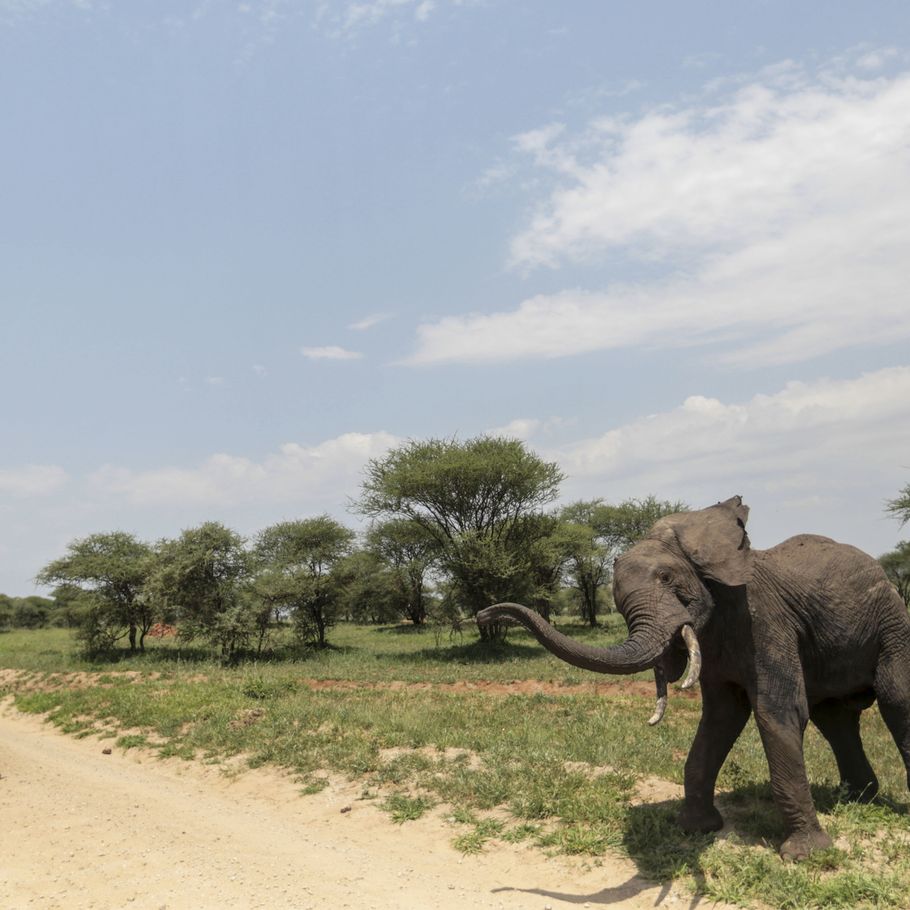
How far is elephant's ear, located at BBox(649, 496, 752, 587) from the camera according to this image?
6.34m

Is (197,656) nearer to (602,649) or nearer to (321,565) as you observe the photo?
(321,565)

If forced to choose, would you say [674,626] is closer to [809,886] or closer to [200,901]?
[809,886]

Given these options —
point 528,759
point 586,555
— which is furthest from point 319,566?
point 528,759

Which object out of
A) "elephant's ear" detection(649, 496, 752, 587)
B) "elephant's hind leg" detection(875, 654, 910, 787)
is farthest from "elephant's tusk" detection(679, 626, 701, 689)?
"elephant's hind leg" detection(875, 654, 910, 787)

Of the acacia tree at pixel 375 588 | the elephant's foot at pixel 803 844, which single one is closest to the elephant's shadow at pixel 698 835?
the elephant's foot at pixel 803 844

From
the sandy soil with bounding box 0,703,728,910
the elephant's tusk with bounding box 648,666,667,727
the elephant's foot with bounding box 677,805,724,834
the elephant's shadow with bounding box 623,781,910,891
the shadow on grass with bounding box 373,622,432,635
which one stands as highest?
the elephant's tusk with bounding box 648,666,667,727

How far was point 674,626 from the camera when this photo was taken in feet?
19.3

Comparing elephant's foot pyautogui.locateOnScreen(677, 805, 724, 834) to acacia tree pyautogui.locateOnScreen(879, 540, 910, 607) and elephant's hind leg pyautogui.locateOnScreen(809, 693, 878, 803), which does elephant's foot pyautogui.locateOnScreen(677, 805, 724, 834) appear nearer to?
elephant's hind leg pyautogui.locateOnScreen(809, 693, 878, 803)

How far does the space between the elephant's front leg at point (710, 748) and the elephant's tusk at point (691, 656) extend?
5.30 feet

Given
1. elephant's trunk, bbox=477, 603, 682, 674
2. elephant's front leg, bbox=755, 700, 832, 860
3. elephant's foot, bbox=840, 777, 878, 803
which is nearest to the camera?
elephant's trunk, bbox=477, 603, 682, 674

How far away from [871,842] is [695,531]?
3.42 meters

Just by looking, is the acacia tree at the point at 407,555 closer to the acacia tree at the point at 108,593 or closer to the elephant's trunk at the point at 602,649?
the acacia tree at the point at 108,593

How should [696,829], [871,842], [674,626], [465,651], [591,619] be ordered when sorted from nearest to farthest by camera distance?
1. [674,626]
2. [871,842]
3. [696,829]
4. [465,651]
5. [591,619]

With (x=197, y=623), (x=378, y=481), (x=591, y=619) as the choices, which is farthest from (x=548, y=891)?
(x=591, y=619)
